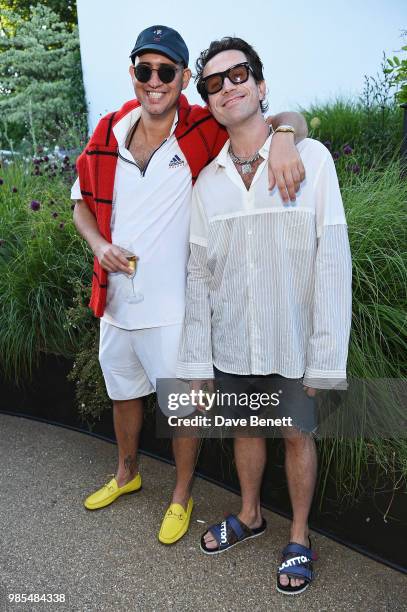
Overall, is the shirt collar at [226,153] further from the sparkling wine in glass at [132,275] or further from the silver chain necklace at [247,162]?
the sparkling wine in glass at [132,275]

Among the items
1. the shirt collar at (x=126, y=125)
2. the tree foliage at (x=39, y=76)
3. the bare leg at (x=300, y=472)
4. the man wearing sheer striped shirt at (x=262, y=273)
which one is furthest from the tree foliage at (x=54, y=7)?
the bare leg at (x=300, y=472)

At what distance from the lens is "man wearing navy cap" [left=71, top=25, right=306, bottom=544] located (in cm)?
279

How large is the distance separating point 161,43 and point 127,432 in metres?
1.95

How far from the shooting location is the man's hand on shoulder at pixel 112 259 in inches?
108

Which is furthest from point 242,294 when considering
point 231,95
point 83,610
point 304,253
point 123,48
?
point 123,48

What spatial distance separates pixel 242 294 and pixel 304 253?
32cm

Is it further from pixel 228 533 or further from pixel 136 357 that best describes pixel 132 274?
pixel 228 533

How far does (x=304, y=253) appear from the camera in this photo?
8.25 ft

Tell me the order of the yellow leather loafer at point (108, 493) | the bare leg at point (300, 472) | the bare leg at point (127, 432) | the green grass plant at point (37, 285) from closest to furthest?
the bare leg at point (300, 472), the bare leg at point (127, 432), the yellow leather loafer at point (108, 493), the green grass plant at point (37, 285)

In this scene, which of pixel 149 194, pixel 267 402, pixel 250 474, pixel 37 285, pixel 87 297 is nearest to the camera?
pixel 267 402

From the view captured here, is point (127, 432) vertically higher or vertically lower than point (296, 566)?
higher

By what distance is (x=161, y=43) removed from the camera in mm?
2764

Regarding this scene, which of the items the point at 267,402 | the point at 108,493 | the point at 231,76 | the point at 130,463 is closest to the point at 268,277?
the point at 267,402

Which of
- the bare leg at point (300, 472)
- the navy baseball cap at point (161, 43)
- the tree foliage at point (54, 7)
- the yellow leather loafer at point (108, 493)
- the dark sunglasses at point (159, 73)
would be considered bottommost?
the yellow leather loafer at point (108, 493)
